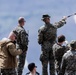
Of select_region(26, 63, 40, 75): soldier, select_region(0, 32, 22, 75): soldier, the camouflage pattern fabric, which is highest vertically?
the camouflage pattern fabric

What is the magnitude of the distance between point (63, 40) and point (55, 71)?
171 centimetres

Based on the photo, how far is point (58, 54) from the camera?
17062 millimetres

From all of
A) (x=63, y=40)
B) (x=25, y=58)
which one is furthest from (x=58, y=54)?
(x=25, y=58)

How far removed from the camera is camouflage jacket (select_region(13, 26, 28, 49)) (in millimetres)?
18234

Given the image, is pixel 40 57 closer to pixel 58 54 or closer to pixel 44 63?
pixel 44 63

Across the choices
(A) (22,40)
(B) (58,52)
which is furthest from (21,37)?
(B) (58,52)

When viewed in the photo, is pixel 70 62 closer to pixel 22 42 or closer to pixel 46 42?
pixel 46 42

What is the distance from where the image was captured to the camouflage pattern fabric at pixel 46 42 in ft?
59.9

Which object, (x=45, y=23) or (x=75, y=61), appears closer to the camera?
(x=75, y=61)

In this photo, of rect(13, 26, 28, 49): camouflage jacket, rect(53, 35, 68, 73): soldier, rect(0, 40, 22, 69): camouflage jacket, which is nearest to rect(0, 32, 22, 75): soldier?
rect(0, 40, 22, 69): camouflage jacket

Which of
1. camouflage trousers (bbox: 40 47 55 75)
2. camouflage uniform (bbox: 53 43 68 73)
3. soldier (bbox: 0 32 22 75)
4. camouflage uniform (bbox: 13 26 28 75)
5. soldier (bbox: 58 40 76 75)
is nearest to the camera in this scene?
soldier (bbox: 58 40 76 75)

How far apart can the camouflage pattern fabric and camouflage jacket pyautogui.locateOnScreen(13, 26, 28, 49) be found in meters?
0.58

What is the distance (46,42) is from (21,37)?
105 cm

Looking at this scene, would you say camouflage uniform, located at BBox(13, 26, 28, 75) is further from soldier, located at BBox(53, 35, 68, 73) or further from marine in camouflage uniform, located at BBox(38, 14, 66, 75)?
soldier, located at BBox(53, 35, 68, 73)
